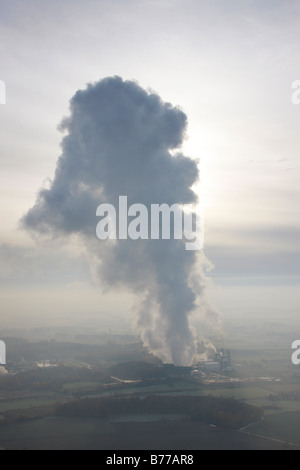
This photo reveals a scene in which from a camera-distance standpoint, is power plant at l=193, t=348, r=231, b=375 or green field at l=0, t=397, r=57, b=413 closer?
green field at l=0, t=397, r=57, b=413

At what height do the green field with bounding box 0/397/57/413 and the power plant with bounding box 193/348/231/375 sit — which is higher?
the power plant with bounding box 193/348/231/375

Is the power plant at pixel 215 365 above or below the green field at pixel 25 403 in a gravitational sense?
above

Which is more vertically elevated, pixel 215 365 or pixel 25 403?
pixel 215 365

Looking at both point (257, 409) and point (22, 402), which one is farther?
point (22, 402)

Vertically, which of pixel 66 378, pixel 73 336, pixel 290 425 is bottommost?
pixel 290 425

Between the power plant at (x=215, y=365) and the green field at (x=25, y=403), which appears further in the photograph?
the power plant at (x=215, y=365)

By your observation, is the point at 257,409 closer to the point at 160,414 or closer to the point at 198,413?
the point at 198,413

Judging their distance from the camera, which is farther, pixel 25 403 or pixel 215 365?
pixel 215 365
